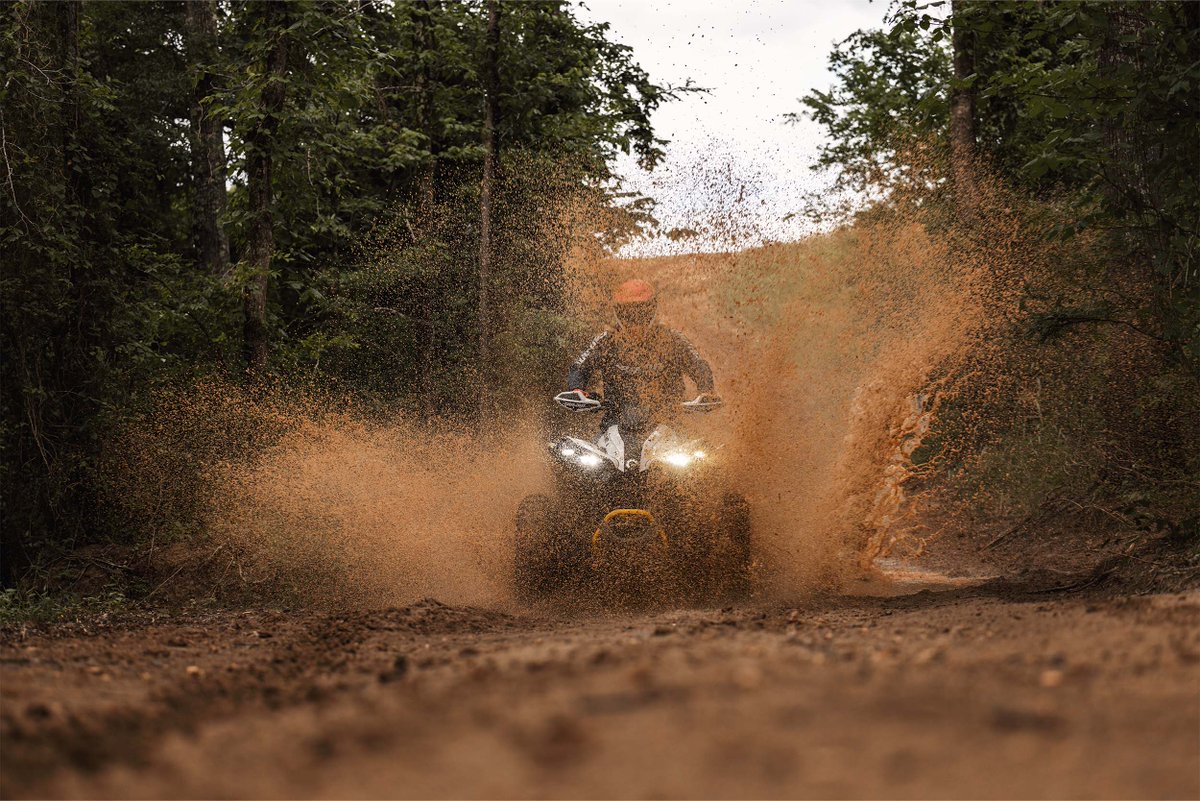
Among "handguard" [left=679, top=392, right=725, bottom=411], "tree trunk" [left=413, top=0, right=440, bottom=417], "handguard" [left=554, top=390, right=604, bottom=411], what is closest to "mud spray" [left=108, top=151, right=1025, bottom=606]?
"handguard" [left=679, top=392, right=725, bottom=411]

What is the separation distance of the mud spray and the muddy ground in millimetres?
4906

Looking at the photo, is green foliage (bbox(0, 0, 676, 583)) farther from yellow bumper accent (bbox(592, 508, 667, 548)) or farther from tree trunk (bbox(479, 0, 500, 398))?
yellow bumper accent (bbox(592, 508, 667, 548))

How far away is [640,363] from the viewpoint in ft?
32.3

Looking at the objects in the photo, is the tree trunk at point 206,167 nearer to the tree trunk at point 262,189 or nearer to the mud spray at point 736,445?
the tree trunk at point 262,189

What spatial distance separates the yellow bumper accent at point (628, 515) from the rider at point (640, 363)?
1.18 meters

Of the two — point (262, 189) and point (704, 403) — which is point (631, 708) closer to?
point (704, 403)

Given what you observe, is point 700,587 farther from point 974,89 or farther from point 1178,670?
point 974,89

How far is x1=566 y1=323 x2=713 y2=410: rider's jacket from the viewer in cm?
970

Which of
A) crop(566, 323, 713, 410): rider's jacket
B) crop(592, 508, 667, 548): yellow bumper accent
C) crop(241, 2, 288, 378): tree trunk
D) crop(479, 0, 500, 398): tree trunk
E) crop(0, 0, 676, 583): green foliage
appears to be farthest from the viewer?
crop(479, 0, 500, 398): tree trunk

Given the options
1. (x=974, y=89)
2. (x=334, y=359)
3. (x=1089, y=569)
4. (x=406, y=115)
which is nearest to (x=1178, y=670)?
(x=1089, y=569)

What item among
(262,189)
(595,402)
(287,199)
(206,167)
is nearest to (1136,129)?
(595,402)

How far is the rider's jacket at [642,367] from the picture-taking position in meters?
9.70

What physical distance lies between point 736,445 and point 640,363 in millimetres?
1287

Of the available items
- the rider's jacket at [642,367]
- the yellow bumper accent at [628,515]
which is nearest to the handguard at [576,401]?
the rider's jacket at [642,367]
